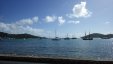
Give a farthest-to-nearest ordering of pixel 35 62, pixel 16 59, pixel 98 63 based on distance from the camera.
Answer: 1. pixel 16 59
2. pixel 35 62
3. pixel 98 63

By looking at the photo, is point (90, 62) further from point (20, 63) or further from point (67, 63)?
point (20, 63)

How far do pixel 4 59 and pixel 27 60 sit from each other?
9.60 feet

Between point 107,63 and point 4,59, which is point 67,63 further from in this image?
point 4,59

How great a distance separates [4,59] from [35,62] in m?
4.28

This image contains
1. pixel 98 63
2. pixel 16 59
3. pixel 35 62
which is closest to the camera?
pixel 98 63

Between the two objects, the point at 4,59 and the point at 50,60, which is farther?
the point at 4,59

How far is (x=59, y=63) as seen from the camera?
2217 centimetres

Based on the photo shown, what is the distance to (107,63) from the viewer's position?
2111 centimetres

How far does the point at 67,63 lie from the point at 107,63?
3803 millimetres

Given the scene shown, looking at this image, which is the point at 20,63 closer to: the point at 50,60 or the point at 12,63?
the point at 12,63

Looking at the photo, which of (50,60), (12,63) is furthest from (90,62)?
(12,63)

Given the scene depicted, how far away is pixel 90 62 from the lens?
21375 millimetres

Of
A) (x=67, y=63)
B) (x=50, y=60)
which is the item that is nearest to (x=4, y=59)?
(x=50, y=60)

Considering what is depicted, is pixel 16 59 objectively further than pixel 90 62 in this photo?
Yes
